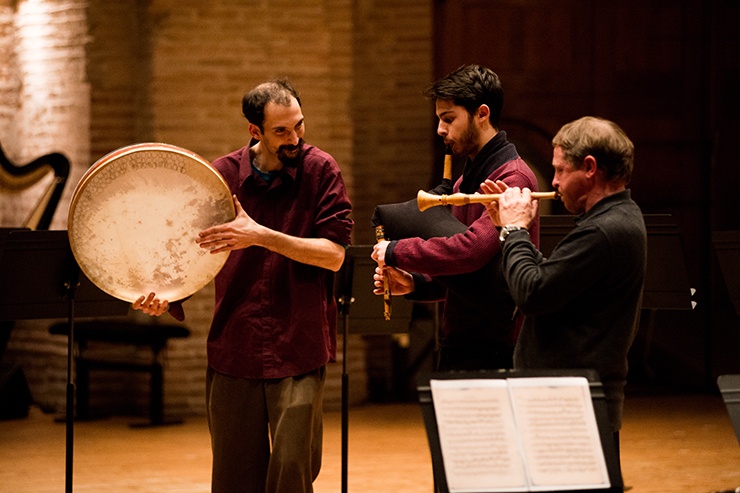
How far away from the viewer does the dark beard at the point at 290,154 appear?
375 cm

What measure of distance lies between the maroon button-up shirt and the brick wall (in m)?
3.63

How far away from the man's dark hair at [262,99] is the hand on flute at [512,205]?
0.84 m

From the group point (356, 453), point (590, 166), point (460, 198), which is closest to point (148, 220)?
point (460, 198)

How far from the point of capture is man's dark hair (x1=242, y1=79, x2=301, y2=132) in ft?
12.1

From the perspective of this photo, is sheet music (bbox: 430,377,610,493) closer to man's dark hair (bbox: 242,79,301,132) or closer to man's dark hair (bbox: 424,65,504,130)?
man's dark hair (bbox: 424,65,504,130)

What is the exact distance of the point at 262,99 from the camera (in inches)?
146

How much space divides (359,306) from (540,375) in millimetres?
2300

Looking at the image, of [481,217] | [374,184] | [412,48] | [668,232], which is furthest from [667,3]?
[481,217]

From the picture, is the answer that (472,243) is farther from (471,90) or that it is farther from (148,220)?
(148,220)

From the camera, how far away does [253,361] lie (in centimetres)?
372

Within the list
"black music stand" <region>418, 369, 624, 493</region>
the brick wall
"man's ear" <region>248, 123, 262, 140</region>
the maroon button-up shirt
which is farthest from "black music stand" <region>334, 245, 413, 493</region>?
the brick wall

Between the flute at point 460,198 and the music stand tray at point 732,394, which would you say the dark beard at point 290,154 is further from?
the music stand tray at point 732,394

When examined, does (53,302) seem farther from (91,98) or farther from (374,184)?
(374,184)

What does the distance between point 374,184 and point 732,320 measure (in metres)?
3.01
